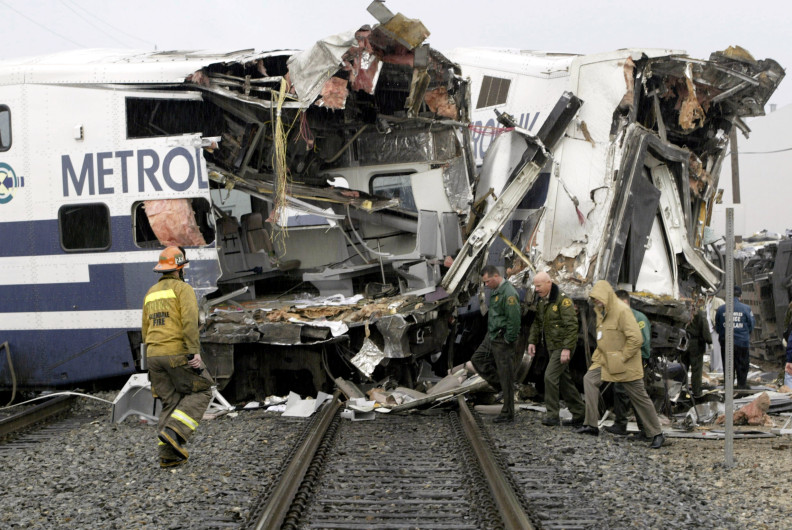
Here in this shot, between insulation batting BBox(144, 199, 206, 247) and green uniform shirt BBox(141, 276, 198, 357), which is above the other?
insulation batting BBox(144, 199, 206, 247)

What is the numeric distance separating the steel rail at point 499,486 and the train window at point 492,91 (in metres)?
7.48

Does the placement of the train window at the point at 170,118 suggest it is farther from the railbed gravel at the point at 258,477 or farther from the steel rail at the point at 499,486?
the steel rail at the point at 499,486

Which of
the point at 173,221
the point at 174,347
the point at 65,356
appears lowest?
the point at 65,356

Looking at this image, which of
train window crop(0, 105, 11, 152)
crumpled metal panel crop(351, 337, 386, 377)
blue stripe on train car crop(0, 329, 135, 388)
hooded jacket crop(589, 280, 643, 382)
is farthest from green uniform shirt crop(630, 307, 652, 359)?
train window crop(0, 105, 11, 152)

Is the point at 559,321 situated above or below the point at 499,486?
above

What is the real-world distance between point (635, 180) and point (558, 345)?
8.10 ft

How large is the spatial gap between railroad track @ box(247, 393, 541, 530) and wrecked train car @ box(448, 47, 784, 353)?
2.89m

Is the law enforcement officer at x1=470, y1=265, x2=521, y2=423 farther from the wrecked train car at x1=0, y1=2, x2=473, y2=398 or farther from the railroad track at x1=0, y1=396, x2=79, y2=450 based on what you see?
the railroad track at x1=0, y1=396, x2=79, y2=450

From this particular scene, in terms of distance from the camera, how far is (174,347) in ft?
21.8

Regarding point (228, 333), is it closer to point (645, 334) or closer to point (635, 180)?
point (645, 334)

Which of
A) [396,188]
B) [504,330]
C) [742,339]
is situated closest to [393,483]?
[504,330]

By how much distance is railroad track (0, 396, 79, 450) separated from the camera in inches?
313

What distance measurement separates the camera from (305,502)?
5477mm

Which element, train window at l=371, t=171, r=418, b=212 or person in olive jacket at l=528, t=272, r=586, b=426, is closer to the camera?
person in olive jacket at l=528, t=272, r=586, b=426
